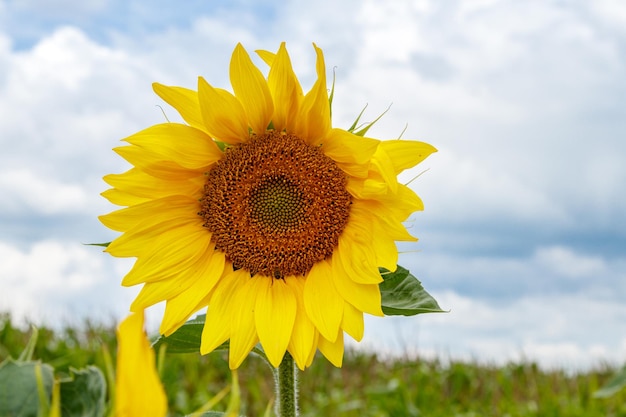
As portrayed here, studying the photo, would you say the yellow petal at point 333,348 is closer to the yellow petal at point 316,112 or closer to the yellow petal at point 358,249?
the yellow petal at point 358,249

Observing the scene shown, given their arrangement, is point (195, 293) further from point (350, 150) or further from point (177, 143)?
point (350, 150)

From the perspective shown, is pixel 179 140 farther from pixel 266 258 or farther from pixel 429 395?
pixel 429 395

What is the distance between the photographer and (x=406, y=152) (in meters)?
1.73

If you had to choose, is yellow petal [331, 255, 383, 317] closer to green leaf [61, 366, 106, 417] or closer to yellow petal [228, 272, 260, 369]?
yellow petal [228, 272, 260, 369]

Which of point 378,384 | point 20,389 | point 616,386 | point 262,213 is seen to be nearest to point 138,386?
point 20,389

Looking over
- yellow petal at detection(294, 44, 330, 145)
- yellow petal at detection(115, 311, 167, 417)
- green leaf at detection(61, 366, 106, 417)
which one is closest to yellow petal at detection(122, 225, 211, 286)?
yellow petal at detection(294, 44, 330, 145)

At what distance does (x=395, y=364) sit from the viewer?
23.8ft

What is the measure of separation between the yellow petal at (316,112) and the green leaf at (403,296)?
1.16 ft

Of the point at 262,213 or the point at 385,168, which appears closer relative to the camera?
the point at 385,168

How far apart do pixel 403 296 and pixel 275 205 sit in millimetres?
424

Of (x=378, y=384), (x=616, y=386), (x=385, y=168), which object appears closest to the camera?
(x=385, y=168)

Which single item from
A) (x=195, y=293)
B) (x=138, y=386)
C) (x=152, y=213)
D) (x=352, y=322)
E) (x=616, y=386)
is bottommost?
(x=138, y=386)

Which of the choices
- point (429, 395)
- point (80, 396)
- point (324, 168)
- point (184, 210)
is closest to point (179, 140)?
point (184, 210)

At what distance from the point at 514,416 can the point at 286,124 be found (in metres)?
3.88
